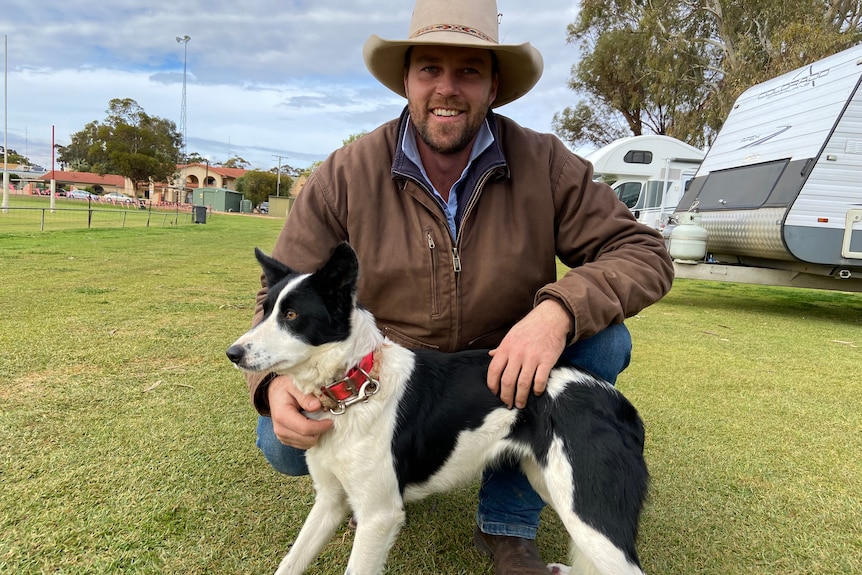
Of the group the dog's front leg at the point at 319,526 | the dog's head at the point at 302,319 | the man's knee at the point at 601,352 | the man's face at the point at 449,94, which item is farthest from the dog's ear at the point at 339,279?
the man's knee at the point at 601,352

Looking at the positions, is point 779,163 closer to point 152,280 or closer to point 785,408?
point 785,408

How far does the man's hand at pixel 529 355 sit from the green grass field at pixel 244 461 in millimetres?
853

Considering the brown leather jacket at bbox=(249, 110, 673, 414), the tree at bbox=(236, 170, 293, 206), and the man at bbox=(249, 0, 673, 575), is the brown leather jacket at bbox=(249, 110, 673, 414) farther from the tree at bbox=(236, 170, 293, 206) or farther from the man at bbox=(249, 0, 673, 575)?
the tree at bbox=(236, 170, 293, 206)

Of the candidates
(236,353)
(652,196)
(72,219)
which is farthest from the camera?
(72,219)

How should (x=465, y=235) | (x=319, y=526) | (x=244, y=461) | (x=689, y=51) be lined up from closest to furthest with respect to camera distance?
(x=319, y=526) < (x=465, y=235) < (x=244, y=461) < (x=689, y=51)

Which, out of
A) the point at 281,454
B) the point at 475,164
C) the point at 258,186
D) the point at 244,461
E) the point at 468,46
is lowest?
the point at 244,461

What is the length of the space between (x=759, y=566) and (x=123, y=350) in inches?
181

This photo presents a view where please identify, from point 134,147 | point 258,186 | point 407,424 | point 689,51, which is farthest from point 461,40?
point 258,186

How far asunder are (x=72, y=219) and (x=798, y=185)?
2355cm

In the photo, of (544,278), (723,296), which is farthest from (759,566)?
(723,296)

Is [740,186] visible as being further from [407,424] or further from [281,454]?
[281,454]

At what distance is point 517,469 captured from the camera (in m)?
2.13

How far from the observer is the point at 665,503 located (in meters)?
2.55

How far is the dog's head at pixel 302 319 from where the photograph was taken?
1792 millimetres
